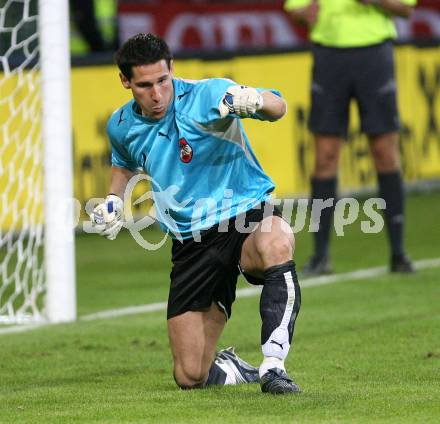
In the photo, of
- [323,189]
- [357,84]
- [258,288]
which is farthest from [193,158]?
[323,189]

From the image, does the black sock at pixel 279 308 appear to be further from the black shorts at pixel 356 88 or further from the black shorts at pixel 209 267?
the black shorts at pixel 356 88

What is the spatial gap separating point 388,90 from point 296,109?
441 centimetres

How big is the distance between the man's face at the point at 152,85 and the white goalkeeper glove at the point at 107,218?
432mm

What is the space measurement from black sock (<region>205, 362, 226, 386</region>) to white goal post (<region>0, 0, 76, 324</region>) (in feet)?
6.76

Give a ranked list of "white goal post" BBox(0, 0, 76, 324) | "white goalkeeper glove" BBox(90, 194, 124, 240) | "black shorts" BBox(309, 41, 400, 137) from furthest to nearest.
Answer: "black shorts" BBox(309, 41, 400, 137) → "white goal post" BBox(0, 0, 76, 324) → "white goalkeeper glove" BBox(90, 194, 124, 240)

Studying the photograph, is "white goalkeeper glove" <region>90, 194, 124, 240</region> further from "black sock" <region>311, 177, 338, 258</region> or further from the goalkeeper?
"black sock" <region>311, 177, 338, 258</region>

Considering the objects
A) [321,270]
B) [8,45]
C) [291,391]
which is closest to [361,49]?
[321,270]

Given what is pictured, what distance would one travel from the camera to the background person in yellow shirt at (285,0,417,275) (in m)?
9.37

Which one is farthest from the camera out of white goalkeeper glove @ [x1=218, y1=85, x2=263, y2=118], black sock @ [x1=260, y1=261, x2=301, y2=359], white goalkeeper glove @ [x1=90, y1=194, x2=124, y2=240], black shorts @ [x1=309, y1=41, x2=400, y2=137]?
black shorts @ [x1=309, y1=41, x2=400, y2=137]

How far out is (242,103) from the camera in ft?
17.4

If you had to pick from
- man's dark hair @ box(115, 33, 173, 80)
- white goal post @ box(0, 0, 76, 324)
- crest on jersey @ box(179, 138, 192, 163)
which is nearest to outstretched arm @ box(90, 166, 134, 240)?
crest on jersey @ box(179, 138, 192, 163)

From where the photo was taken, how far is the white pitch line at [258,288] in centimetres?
798

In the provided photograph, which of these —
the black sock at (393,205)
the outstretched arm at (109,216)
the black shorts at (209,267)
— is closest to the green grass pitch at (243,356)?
the black sock at (393,205)

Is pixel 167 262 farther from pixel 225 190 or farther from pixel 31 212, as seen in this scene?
pixel 225 190
